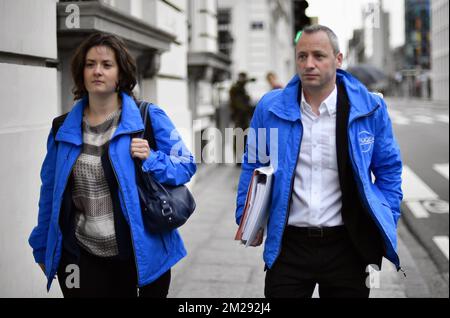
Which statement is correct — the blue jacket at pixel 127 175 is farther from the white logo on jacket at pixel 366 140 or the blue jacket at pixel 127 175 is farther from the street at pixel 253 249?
the street at pixel 253 249

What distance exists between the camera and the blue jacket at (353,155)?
9.24 ft

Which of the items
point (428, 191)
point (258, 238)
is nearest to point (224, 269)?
point (258, 238)

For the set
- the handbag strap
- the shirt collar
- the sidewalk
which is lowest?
the sidewalk

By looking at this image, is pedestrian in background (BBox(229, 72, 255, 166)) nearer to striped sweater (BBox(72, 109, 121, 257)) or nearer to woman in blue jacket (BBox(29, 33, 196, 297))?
woman in blue jacket (BBox(29, 33, 196, 297))

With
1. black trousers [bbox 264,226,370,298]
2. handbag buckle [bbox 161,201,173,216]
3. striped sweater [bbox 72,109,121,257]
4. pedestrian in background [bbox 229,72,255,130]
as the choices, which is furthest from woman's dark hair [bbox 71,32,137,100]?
pedestrian in background [bbox 229,72,255,130]

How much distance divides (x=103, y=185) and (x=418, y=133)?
18.9 m

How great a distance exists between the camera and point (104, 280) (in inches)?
111

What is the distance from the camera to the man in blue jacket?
282 cm

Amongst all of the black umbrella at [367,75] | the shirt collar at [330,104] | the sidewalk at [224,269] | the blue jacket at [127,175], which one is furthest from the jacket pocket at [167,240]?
the black umbrella at [367,75]

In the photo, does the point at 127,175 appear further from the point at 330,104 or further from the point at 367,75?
the point at 367,75

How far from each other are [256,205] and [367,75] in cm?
969

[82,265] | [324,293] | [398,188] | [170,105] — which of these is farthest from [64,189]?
[170,105]

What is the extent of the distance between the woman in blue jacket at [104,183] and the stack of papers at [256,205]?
0.31 m
